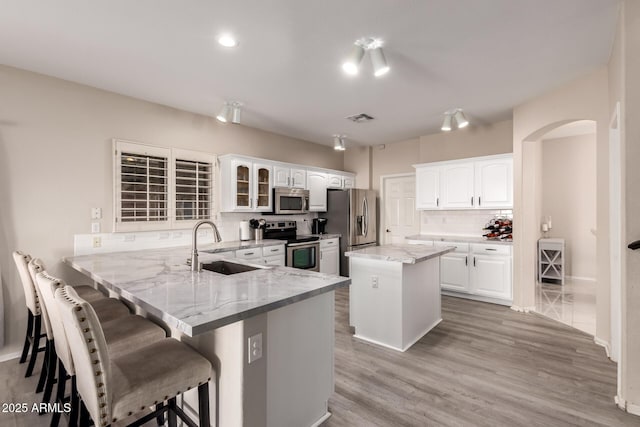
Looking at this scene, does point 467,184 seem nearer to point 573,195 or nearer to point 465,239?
point 465,239

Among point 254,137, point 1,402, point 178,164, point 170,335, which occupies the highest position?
point 254,137

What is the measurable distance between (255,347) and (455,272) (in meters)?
3.92

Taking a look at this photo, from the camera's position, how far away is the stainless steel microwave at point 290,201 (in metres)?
4.92

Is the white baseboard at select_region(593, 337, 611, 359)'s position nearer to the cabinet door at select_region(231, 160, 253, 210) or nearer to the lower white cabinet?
the lower white cabinet

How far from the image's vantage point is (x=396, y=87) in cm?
338

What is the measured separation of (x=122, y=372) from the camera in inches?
54.6

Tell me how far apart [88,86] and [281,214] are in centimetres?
303

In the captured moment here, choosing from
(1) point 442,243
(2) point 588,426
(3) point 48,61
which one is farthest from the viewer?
(1) point 442,243

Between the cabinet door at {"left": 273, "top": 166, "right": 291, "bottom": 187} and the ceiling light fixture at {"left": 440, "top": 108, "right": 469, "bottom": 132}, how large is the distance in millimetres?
2443

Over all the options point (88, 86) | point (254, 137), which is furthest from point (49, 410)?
point (254, 137)

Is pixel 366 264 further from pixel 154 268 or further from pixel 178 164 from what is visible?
pixel 178 164

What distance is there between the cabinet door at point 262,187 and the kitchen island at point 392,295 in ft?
6.64

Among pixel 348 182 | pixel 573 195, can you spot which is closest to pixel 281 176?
pixel 348 182

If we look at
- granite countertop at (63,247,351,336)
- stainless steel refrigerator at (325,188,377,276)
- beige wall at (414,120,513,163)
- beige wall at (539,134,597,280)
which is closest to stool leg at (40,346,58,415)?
granite countertop at (63,247,351,336)
